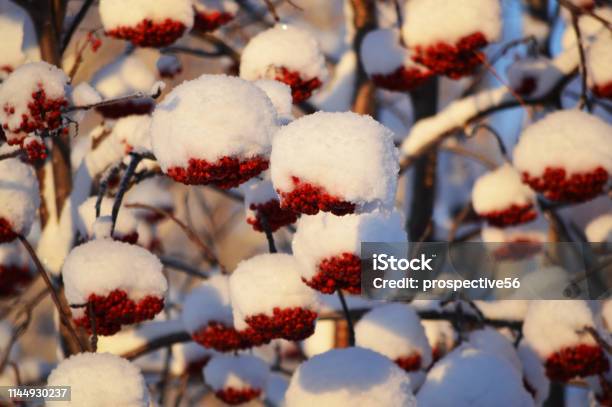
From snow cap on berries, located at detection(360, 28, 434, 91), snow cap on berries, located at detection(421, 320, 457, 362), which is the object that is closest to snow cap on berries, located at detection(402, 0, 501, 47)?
snow cap on berries, located at detection(360, 28, 434, 91)

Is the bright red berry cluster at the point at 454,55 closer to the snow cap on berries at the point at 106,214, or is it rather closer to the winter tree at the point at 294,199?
the winter tree at the point at 294,199

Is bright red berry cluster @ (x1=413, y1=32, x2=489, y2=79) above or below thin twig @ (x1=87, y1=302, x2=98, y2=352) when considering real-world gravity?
above

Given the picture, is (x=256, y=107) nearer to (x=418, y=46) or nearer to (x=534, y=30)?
(x=418, y=46)

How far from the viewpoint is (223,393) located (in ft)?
10.5

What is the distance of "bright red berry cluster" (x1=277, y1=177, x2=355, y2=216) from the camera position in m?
1.54

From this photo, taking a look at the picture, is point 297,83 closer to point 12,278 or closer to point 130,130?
point 130,130

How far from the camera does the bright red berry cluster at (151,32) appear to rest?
8.09 ft

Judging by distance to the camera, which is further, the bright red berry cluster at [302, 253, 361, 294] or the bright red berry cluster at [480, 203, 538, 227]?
the bright red berry cluster at [480, 203, 538, 227]

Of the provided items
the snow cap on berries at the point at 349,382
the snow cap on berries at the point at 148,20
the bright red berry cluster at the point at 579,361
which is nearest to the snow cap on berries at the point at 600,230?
the bright red berry cluster at the point at 579,361

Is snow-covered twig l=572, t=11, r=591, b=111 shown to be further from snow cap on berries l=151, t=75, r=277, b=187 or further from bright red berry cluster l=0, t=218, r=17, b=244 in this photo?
bright red berry cluster l=0, t=218, r=17, b=244

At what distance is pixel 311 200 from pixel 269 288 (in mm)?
531

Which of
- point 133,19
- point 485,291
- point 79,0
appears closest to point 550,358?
point 485,291

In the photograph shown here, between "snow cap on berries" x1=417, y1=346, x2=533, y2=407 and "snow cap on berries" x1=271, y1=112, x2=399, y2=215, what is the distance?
1.03 m

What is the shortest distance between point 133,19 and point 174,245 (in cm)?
996
